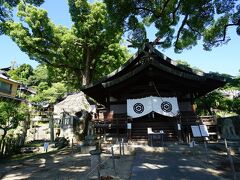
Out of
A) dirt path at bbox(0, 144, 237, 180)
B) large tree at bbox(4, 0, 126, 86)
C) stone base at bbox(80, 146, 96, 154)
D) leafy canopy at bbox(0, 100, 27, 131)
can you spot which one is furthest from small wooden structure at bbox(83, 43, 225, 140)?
leafy canopy at bbox(0, 100, 27, 131)

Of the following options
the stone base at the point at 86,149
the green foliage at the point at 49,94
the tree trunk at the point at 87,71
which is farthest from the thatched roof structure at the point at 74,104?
the stone base at the point at 86,149

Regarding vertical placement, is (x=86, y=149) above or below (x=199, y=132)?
below

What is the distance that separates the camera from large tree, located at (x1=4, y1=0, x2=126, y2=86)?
50.4 feet

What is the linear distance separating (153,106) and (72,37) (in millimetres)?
8813

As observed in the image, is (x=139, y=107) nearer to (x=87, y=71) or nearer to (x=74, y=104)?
(x=87, y=71)

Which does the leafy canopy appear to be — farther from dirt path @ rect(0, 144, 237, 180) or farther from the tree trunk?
the tree trunk

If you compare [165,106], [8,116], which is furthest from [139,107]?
[8,116]

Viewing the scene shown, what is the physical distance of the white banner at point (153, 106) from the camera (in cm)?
1198

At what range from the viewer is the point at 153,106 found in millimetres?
12031

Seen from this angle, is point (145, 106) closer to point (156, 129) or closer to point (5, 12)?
point (156, 129)

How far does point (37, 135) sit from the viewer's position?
877 inches

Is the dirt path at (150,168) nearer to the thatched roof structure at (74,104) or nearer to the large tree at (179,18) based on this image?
the large tree at (179,18)

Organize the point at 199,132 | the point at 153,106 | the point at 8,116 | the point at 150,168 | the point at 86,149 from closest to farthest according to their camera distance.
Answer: the point at 150,168, the point at 199,132, the point at 86,149, the point at 8,116, the point at 153,106

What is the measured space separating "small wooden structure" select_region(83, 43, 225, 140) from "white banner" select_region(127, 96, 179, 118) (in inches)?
17.8
